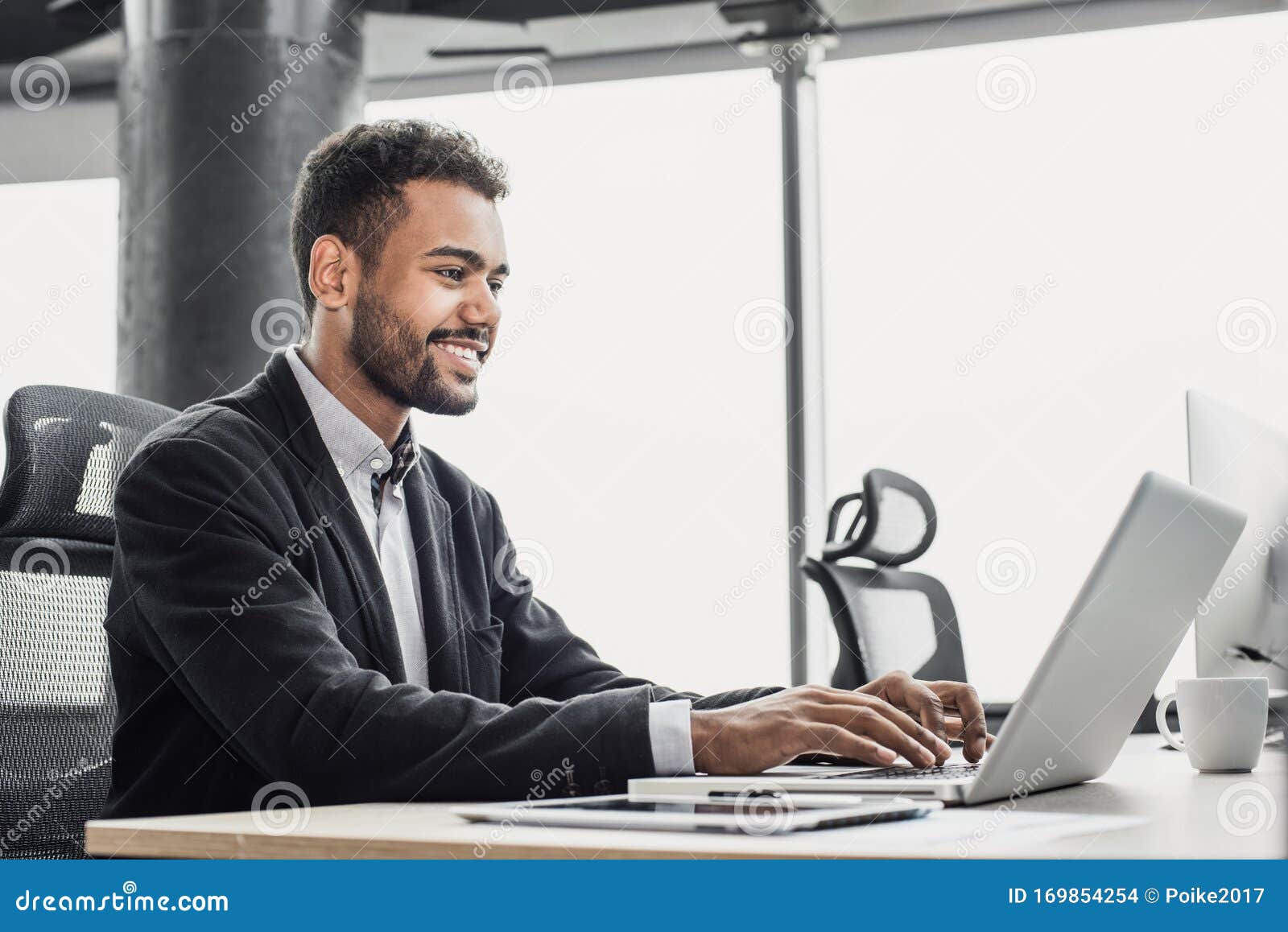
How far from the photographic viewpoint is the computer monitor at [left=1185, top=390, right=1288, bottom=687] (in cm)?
143

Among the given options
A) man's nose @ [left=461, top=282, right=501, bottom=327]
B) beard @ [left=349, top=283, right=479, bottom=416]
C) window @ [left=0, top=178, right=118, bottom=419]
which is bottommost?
beard @ [left=349, top=283, right=479, bottom=416]

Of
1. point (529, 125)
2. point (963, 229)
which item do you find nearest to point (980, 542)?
point (963, 229)

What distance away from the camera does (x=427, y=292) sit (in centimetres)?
173

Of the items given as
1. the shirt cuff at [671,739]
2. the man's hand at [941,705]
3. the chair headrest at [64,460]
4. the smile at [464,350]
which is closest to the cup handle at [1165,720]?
the man's hand at [941,705]

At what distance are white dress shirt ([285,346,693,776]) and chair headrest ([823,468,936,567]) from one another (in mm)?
1317

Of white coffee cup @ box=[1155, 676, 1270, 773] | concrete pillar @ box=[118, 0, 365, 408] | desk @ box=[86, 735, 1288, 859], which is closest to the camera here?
desk @ box=[86, 735, 1288, 859]

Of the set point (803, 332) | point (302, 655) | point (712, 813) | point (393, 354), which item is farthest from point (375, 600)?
point (803, 332)

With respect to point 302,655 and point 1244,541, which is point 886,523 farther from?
point 302,655

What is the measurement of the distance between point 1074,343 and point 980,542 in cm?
63

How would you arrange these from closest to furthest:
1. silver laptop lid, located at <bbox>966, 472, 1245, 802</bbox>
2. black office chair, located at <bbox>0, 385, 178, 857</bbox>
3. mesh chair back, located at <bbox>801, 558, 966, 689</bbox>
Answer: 1. silver laptop lid, located at <bbox>966, 472, 1245, 802</bbox>
2. black office chair, located at <bbox>0, 385, 178, 857</bbox>
3. mesh chair back, located at <bbox>801, 558, 966, 689</bbox>

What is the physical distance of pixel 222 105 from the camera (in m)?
3.41

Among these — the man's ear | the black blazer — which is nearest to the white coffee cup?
the black blazer

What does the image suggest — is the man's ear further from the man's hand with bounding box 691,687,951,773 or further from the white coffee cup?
the white coffee cup

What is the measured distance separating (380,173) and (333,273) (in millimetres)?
154
